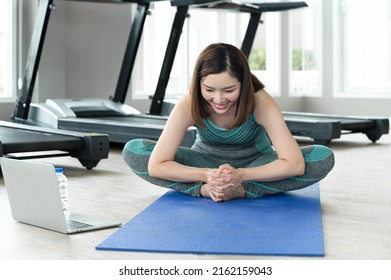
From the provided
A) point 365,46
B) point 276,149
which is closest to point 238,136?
point 276,149

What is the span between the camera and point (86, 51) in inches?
247

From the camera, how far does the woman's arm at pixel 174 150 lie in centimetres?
262

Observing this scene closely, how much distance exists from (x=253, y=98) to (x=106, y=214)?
69 cm

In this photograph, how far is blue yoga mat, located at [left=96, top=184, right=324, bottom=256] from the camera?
199 centimetres

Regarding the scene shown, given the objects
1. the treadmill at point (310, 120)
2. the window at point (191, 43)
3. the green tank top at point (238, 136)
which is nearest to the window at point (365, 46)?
the window at point (191, 43)

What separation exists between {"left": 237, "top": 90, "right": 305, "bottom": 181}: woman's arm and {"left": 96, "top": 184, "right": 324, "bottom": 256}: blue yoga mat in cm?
12

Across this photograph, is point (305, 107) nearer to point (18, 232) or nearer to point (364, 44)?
point (364, 44)

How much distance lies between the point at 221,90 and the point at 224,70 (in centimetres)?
7

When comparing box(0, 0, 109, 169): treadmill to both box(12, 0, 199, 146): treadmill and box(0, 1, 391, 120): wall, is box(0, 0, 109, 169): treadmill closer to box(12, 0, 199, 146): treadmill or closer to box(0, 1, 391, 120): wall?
box(12, 0, 199, 146): treadmill

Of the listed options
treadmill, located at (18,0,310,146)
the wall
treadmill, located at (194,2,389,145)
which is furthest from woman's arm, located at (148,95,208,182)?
the wall

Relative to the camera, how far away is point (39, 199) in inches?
88.0

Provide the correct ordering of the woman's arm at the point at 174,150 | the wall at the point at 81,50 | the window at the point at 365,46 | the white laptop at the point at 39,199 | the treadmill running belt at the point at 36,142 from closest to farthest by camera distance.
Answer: the white laptop at the point at 39,199
the woman's arm at the point at 174,150
the treadmill running belt at the point at 36,142
the wall at the point at 81,50
the window at the point at 365,46

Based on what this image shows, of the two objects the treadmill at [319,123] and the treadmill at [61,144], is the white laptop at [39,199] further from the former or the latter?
the treadmill at [319,123]

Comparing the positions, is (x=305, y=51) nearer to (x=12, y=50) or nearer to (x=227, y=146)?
(x=12, y=50)
